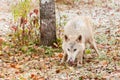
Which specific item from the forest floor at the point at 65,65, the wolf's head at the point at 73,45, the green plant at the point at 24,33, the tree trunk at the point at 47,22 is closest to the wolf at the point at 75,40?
the wolf's head at the point at 73,45

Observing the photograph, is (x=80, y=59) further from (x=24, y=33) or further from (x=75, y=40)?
(x=24, y=33)

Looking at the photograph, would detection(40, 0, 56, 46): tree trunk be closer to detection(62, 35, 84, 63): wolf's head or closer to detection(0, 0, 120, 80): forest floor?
detection(0, 0, 120, 80): forest floor

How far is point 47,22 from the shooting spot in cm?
955

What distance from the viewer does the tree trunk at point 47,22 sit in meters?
9.44

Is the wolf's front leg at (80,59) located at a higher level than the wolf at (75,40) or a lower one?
lower

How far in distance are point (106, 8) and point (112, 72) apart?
10.2 meters

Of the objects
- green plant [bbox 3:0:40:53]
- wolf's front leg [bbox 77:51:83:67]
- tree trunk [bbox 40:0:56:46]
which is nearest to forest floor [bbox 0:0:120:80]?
wolf's front leg [bbox 77:51:83:67]

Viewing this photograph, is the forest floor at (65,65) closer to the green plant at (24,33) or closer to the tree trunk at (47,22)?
the green plant at (24,33)

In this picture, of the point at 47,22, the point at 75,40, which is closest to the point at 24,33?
the point at 47,22

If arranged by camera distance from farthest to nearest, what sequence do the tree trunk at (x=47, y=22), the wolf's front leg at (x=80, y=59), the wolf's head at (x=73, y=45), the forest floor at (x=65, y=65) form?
the tree trunk at (x=47, y=22) → the wolf's front leg at (x=80, y=59) → the wolf's head at (x=73, y=45) → the forest floor at (x=65, y=65)

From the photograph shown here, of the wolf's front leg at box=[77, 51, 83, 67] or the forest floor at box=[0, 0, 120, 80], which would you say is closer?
the forest floor at box=[0, 0, 120, 80]

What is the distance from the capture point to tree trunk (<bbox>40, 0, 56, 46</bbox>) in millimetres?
9438

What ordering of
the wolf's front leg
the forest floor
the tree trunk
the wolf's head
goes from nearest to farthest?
the forest floor → the wolf's head → the wolf's front leg → the tree trunk

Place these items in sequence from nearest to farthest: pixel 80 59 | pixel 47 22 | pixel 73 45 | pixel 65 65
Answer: pixel 73 45 < pixel 65 65 < pixel 80 59 < pixel 47 22
